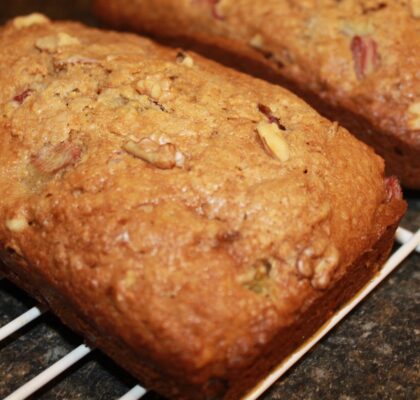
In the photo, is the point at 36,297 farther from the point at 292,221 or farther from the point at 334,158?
the point at 334,158

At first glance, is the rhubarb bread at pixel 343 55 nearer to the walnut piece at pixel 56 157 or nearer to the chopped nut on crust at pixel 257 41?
the chopped nut on crust at pixel 257 41

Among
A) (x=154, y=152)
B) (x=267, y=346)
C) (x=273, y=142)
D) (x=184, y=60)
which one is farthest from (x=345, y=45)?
(x=267, y=346)

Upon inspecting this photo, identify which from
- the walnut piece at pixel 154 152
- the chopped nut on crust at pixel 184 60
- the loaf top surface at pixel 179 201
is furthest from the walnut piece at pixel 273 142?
the chopped nut on crust at pixel 184 60

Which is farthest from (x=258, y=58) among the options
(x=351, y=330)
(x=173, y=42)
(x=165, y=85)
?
(x=351, y=330)

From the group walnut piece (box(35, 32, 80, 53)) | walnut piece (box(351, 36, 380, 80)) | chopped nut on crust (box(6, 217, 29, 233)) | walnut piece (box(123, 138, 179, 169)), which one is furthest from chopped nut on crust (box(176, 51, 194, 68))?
chopped nut on crust (box(6, 217, 29, 233))

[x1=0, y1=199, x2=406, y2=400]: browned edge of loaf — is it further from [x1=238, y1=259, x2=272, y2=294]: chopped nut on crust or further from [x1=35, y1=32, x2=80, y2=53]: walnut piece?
[x1=35, y1=32, x2=80, y2=53]: walnut piece
